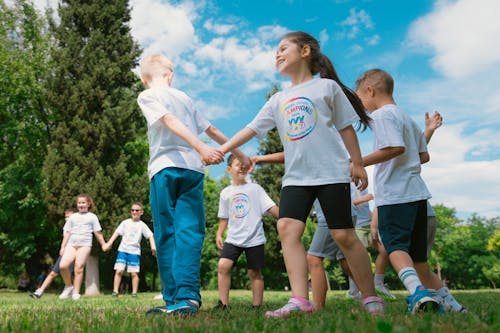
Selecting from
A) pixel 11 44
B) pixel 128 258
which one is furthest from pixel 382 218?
pixel 11 44

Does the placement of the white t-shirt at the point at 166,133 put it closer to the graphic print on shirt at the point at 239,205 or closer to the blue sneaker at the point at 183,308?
the blue sneaker at the point at 183,308

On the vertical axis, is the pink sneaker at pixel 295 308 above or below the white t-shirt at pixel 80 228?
below

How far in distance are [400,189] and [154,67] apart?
2473 millimetres

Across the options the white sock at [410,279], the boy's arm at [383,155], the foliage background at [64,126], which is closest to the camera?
the white sock at [410,279]

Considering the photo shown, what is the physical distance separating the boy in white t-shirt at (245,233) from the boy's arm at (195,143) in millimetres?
2036

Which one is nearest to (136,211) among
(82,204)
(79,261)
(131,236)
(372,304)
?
(131,236)

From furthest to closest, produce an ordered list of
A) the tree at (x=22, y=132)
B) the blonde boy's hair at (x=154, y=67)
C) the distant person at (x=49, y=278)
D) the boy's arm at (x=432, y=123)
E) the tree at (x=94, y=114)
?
1. the tree at (x=22, y=132)
2. the tree at (x=94, y=114)
3. the distant person at (x=49, y=278)
4. the boy's arm at (x=432, y=123)
5. the blonde boy's hair at (x=154, y=67)

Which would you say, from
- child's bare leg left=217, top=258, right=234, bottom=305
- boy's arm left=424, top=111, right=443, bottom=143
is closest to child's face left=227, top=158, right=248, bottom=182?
child's bare leg left=217, top=258, right=234, bottom=305

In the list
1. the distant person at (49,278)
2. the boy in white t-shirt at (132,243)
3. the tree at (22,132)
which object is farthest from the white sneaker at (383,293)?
the tree at (22,132)

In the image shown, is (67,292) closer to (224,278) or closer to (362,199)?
(224,278)

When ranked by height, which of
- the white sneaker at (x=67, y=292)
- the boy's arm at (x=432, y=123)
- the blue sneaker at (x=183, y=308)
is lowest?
the white sneaker at (x=67, y=292)

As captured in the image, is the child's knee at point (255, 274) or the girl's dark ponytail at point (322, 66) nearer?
the girl's dark ponytail at point (322, 66)

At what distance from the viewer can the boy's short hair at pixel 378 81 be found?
4320mm

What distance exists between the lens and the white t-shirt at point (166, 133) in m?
3.93
